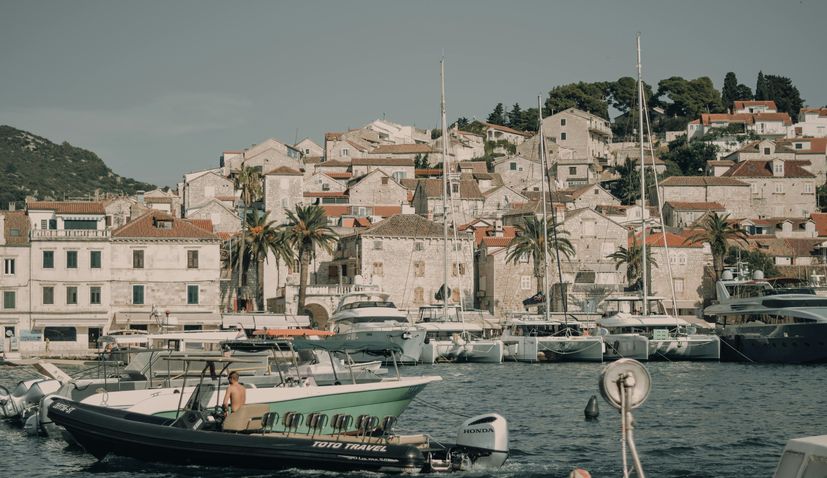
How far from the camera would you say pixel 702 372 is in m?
55.2

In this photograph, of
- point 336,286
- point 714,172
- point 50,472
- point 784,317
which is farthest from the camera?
point 714,172

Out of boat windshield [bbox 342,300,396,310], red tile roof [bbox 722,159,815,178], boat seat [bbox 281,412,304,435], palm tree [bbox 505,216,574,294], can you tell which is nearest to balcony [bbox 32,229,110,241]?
boat windshield [bbox 342,300,396,310]

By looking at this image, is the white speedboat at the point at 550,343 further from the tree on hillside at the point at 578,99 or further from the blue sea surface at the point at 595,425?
the tree on hillside at the point at 578,99

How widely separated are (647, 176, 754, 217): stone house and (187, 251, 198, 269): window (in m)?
58.4

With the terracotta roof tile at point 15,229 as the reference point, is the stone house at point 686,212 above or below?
above

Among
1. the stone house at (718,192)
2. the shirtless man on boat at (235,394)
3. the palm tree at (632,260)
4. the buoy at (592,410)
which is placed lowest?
the buoy at (592,410)

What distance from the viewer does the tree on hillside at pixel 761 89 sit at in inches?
6978

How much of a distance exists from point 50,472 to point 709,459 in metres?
15.4

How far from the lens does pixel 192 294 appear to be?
237ft

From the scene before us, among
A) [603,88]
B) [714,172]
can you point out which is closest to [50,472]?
[714,172]

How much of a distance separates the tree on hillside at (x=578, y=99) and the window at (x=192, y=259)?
104 metres

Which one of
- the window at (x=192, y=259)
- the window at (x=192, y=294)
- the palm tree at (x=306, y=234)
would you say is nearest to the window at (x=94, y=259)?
the window at (x=192, y=259)

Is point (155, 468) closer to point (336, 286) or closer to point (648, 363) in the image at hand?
point (648, 363)

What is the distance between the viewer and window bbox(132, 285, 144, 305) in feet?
235
